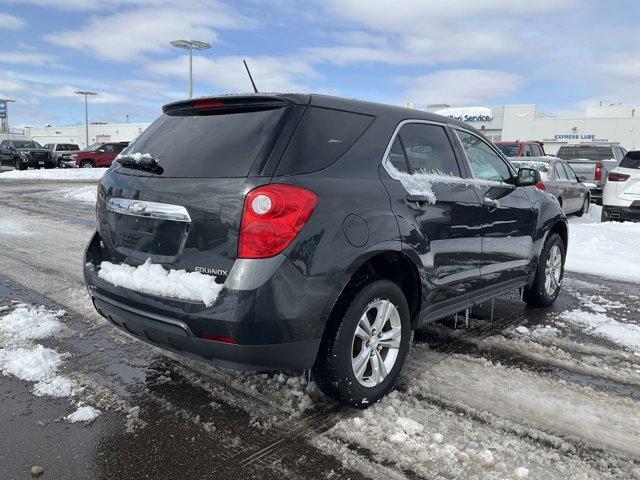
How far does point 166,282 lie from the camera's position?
279cm

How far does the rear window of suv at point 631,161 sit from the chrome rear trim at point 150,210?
10541mm

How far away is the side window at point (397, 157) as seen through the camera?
335 cm

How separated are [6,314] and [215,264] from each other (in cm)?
299

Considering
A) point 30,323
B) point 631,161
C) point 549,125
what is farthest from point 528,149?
point 549,125

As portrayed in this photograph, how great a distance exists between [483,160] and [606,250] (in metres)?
5.31

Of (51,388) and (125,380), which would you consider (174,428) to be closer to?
(125,380)

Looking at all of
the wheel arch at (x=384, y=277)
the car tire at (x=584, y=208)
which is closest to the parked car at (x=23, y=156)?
the car tire at (x=584, y=208)

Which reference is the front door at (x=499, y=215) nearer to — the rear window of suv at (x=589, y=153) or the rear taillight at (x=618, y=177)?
the rear taillight at (x=618, y=177)

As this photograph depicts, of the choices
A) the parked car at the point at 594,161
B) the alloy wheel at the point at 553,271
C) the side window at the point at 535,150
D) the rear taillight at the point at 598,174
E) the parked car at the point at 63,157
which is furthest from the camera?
the parked car at the point at 63,157

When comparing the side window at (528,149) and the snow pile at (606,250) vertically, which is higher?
the side window at (528,149)

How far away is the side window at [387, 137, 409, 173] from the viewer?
11.0ft

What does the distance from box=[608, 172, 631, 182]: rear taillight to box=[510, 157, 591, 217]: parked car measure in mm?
1044

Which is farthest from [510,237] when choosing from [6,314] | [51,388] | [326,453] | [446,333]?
[6,314]

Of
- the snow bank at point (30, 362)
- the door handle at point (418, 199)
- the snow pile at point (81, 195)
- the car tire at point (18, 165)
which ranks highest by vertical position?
the door handle at point (418, 199)
